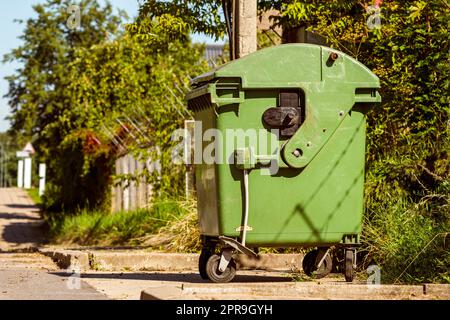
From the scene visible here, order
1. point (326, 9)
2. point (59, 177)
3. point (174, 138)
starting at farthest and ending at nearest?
point (59, 177) < point (174, 138) < point (326, 9)

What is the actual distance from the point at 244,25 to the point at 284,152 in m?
2.89

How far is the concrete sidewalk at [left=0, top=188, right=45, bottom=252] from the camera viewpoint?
20.1m

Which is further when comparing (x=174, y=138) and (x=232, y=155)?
(x=174, y=138)

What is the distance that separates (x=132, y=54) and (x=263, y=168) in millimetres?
16288

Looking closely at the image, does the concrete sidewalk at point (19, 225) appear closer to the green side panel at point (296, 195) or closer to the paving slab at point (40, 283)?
the paving slab at point (40, 283)

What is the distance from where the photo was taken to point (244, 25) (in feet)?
35.9

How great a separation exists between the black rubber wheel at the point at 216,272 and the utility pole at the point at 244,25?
3.07 m

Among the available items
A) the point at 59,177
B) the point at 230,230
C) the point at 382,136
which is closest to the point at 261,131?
the point at 230,230

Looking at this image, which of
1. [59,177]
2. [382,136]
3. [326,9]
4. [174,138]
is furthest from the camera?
[59,177]

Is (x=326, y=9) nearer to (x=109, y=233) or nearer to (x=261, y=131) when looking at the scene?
(x=261, y=131)

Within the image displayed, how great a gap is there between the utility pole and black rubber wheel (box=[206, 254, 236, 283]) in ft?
10.1

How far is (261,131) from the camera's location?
8391mm
